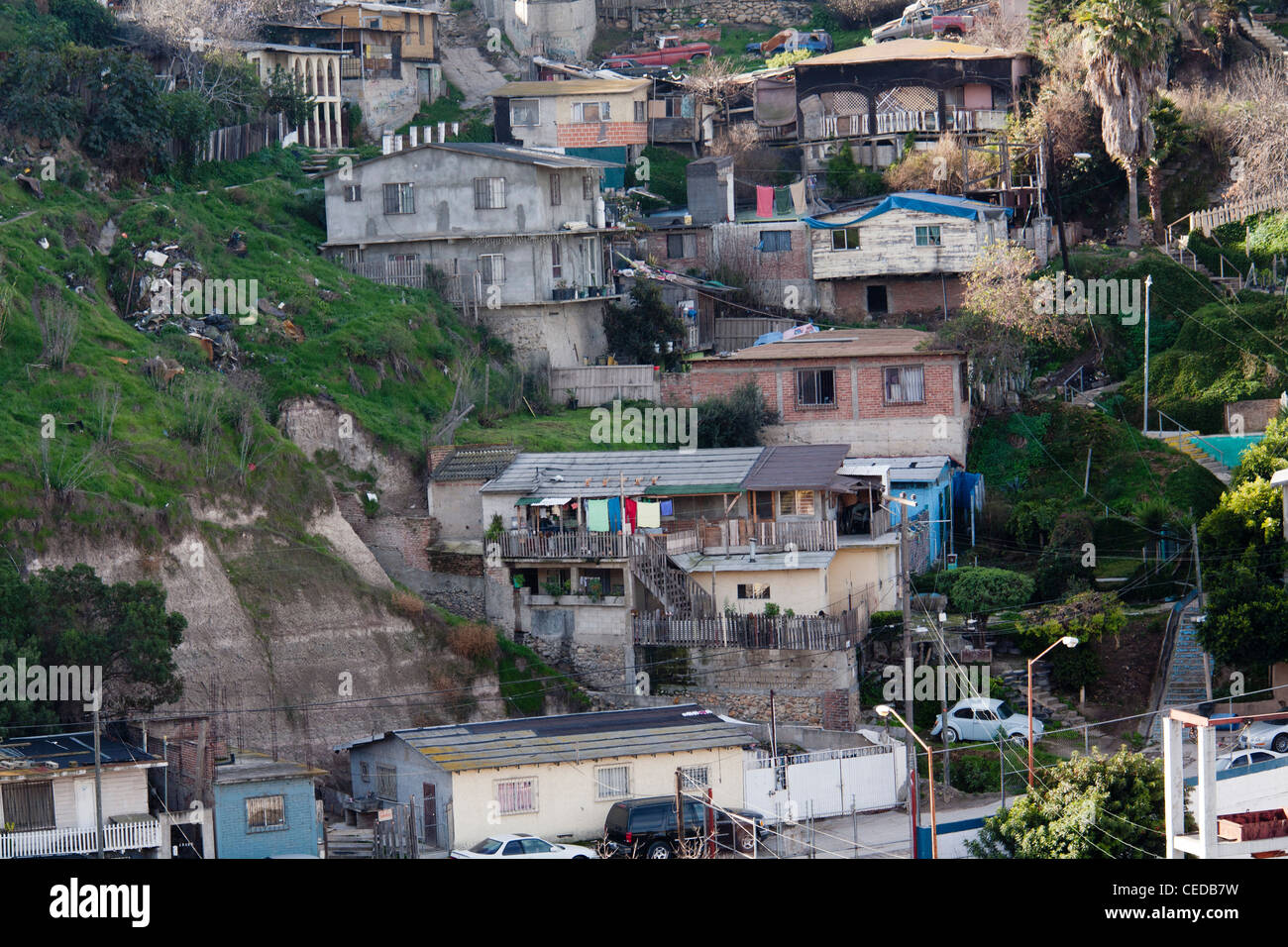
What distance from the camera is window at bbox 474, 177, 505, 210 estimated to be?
185 feet

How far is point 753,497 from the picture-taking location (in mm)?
43625

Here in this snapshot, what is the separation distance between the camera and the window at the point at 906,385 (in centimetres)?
5172

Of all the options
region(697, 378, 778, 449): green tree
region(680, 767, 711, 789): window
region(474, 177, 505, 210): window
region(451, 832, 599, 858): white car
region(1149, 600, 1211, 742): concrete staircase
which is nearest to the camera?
region(451, 832, 599, 858): white car

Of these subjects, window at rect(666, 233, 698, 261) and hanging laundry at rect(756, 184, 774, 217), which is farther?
hanging laundry at rect(756, 184, 774, 217)

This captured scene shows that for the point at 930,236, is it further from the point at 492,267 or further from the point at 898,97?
the point at 492,267

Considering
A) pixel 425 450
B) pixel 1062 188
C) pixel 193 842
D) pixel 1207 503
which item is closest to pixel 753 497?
pixel 425 450

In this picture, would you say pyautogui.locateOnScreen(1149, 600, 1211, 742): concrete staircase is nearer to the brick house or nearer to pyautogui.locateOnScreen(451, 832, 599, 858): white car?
the brick house

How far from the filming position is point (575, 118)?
69.1 meters

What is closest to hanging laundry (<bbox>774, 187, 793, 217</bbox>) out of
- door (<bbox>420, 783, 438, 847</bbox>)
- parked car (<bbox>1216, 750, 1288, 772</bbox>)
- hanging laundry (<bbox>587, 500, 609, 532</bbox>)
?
hanging laundry (<bbox>587, 500, 609, 532</bbox>)

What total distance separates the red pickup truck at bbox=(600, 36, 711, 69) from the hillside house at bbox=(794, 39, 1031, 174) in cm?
1226

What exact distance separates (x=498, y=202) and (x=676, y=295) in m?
7.31
